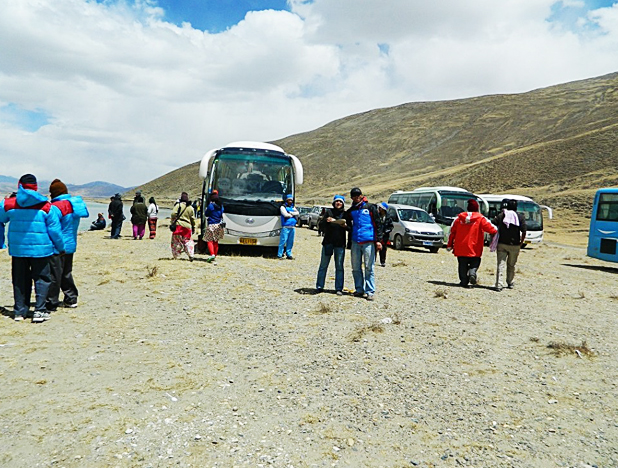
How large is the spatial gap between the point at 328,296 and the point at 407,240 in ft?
37.2

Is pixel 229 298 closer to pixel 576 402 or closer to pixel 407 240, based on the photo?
pixel 576 402

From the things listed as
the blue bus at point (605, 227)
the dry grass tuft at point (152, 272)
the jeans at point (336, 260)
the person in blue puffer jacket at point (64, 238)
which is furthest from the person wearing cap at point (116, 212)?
the blue bus at point (605, 227)

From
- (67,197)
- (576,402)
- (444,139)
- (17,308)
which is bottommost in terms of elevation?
(576,402)

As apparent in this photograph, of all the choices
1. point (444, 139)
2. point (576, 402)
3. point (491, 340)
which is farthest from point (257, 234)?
point (444, 139)

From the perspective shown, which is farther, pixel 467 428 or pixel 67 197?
pixel 67 197

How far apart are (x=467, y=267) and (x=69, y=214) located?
818 cm

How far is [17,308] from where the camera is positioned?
6855mm

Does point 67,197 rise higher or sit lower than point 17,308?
higher

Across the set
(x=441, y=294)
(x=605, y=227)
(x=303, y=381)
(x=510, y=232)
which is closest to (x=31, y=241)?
(x=303, y=381)

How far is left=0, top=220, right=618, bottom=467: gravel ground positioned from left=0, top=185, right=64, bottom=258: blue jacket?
3.37 feet

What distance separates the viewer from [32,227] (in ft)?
21.8

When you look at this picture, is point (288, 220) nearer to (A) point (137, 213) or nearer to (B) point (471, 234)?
(B) point (471, 234)

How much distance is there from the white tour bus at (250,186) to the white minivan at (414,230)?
6.76m

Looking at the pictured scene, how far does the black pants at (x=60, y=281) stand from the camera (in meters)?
7.25
